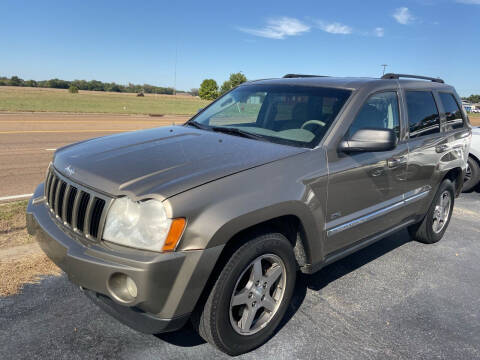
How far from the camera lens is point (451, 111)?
471 centimetres

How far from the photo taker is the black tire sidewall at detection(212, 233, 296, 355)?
2.33m

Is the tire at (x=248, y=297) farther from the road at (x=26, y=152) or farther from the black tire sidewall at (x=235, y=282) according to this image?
the road at (x=26, y=152)

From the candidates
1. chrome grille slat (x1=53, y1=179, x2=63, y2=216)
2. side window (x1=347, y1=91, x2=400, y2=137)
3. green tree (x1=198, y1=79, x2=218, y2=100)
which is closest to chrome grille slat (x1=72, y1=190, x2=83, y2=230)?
chrome grille slat (x1=53, y1=179, x2=63, y2=216)

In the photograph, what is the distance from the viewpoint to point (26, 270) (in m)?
3.47

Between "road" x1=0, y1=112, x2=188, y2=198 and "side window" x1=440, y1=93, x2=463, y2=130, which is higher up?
"side window" x1=440, y1=93, x2=463, y2=130

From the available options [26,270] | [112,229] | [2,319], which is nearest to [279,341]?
[112,229]

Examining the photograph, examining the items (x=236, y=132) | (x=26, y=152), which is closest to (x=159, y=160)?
(x=236, y=132)

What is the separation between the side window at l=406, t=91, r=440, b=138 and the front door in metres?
0.24

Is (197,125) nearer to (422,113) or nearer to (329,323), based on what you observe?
(329,323)

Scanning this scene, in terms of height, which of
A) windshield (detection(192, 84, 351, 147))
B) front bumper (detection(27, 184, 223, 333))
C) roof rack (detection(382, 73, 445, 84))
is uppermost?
roof rack (detection(382, 73, 445, 84))

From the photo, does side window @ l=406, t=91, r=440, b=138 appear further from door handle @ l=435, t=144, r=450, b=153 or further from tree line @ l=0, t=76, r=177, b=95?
tree line @ l=0, t=76, r=177, b=95

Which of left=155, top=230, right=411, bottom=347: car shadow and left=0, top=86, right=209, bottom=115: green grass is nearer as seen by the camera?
left=155, top=230, right=411, bottom=347: car shadow

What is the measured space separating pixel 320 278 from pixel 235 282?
1.63 m

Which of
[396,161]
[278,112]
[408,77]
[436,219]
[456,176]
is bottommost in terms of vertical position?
[436,219]
